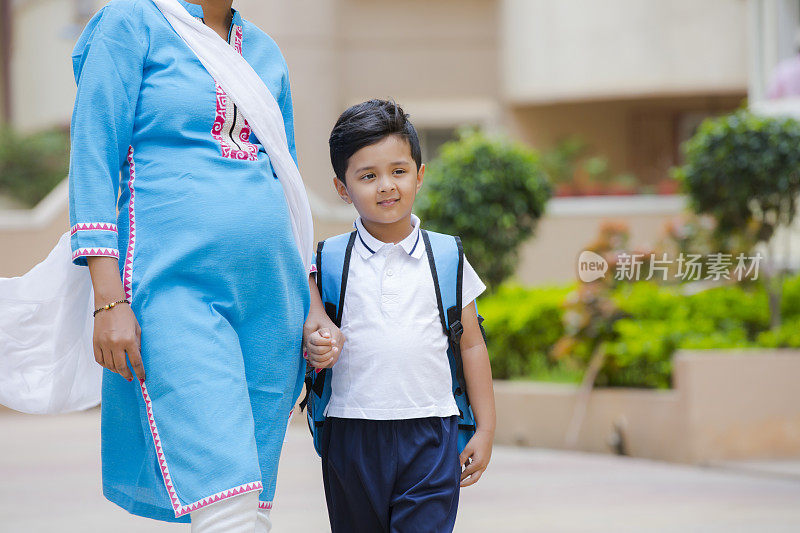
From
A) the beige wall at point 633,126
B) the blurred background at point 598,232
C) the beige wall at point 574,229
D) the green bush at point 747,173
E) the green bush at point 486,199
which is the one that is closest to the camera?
the blurred background at point 598,232

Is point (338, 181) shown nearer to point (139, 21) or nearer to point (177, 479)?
point (139, 21)

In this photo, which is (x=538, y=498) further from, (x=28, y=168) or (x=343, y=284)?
(x=28, y=168)

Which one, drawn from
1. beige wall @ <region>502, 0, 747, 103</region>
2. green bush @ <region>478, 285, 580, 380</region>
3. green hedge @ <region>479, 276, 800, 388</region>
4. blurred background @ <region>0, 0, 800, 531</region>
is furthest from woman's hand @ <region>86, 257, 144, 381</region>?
beige wall @ <region>502, 0, 747, 103</region>

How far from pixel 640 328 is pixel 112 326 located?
222 inches

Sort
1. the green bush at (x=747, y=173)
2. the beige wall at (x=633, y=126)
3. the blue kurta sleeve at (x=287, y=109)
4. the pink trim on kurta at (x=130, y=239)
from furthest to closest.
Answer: the beige wall at (x=633, y=126), the green bush at (x=747, y=173), the blue kurta sleeve at (x=287, y=109), the pink trim on kurta at (x=130, y=239)

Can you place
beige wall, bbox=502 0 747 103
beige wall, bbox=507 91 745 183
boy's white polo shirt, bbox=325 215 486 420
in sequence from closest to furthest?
boy's white polo shirt, bbox=325 215 486 420 < beige wall, bbox=502 0 747 103 < beige wall, bbox=507 91 745 183

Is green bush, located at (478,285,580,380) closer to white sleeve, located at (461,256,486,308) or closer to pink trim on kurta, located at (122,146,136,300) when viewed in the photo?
white sleeve, located at (461,256,486,308)

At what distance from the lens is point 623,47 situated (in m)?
15.6

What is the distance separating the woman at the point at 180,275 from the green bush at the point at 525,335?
5836mm

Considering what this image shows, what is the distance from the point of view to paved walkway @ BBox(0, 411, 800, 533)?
517 cm

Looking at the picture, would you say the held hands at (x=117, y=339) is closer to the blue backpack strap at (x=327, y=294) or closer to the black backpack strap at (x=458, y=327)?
the blue backpack strap at (x=327, y=294)

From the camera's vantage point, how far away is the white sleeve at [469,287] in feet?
9.43

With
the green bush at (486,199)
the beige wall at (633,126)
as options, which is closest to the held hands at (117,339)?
the green bush at (486,199)

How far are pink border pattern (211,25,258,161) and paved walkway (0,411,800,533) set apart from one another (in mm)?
2784
